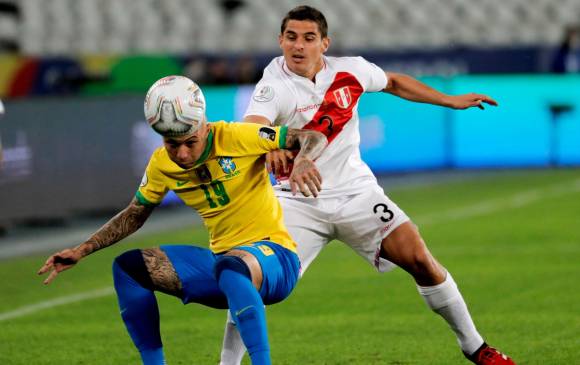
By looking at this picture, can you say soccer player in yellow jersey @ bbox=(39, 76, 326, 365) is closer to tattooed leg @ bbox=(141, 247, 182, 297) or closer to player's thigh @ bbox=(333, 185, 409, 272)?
tattooed leg @ bbox=(141, 247, 182, 297)

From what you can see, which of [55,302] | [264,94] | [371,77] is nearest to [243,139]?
[264,94]

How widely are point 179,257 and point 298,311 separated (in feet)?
11.1

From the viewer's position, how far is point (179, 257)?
20.7ft

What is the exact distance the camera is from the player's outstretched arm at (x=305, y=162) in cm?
575

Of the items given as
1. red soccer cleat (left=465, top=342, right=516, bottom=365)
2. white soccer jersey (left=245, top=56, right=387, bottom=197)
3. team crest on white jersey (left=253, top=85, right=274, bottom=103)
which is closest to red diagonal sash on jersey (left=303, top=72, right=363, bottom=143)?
white soccer jersey (left=245, top=56, right=387, bottom=197)

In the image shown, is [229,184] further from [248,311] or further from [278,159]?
[248,311]

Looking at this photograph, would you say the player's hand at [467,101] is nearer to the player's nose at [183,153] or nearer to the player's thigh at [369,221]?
the player's thigh at [369,221]

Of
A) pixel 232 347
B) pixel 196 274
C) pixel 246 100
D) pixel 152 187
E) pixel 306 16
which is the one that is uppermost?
pixel 306 16

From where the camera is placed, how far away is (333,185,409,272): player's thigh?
7219mm

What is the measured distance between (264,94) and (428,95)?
1.02 m

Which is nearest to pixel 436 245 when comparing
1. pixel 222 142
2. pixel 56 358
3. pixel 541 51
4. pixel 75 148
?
pixel 75 148

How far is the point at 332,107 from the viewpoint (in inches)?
290

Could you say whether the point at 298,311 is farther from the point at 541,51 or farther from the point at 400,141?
the point at 541,51

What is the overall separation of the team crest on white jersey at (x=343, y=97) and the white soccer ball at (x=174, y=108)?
1.43m
